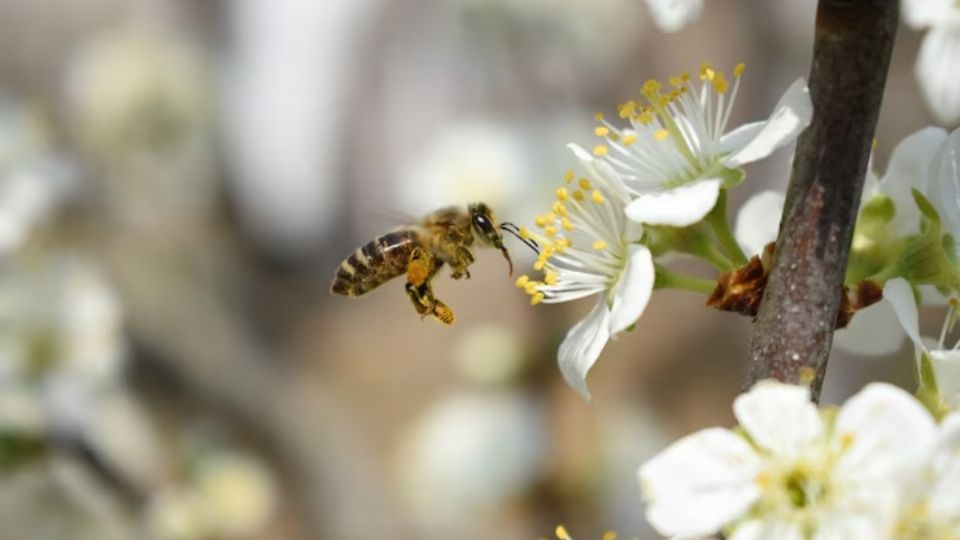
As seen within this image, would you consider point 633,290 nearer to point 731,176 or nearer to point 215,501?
point 731,176

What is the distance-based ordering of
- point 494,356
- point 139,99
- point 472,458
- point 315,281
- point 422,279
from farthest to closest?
point 315,281 → point 139,99 → point 472,458 → point 494,356 → point 422,279

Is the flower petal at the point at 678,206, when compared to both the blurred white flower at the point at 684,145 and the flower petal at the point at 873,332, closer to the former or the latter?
the blurred white flower at the point at 684,145

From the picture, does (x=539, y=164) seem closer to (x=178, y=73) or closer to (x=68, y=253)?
(x=68, y=253)

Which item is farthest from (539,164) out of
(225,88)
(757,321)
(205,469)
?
(757,321)

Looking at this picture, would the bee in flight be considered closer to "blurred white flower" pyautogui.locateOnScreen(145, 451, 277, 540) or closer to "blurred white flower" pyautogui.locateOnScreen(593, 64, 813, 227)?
"blurred white flower" pyautogui.locateOnScreen(593, 64, 813, 227)

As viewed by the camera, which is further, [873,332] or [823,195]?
[873,332]

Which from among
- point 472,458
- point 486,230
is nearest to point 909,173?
point 486,230

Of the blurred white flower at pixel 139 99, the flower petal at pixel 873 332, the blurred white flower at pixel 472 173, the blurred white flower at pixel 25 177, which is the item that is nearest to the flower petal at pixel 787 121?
the flower petal at pixel 873 332
